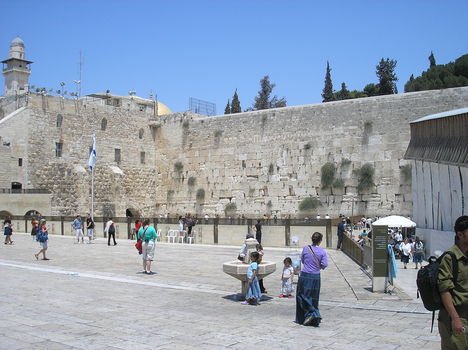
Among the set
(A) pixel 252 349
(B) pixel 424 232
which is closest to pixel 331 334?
(A) pixel 252 349

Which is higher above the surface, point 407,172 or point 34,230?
point 407,172

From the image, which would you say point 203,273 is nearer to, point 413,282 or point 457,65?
point 413,282

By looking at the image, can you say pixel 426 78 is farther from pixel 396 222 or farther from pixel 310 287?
pixel 310 287

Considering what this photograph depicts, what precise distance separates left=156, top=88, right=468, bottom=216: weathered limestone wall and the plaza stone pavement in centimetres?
1227

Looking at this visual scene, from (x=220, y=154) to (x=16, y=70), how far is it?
16.8 m

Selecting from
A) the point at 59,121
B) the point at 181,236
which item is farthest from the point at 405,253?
the point at 59,121

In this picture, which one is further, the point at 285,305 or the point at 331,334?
the point at 285,305

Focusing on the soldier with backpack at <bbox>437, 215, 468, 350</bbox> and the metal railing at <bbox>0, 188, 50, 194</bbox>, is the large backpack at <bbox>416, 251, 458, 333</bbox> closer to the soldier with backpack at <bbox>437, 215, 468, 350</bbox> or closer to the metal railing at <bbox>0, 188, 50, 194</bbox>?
the soldier with backpack at <bbox>437, 215, 468, 350</bbox>

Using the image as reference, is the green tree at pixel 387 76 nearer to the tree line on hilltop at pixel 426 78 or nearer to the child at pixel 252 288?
the tree line on hilltop at pixel 426 78

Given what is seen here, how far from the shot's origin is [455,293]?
11.3 feet

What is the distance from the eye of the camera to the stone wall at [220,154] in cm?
2323

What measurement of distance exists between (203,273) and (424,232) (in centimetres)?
760

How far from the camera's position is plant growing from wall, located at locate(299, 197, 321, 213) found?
24.7 metres

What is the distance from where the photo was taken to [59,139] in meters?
27.9
